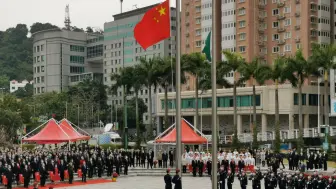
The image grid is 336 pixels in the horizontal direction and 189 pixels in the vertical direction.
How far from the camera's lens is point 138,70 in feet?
203

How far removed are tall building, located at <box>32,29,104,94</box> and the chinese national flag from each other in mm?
111814

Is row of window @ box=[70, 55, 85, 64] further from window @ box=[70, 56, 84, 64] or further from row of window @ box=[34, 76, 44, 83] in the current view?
row of window @ box=[34, 76, 44, 83]

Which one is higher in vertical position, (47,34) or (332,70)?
(47,34)

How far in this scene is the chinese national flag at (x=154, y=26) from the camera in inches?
817

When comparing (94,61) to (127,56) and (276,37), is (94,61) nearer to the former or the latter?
(127,56)

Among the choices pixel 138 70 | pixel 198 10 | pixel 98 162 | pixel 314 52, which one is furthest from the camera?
pixel 198 10

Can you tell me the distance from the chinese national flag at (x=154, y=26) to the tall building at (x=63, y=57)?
367 ft

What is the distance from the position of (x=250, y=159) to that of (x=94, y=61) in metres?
104

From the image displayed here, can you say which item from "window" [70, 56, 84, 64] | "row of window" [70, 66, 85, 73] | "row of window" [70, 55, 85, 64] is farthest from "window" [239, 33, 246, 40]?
"row of window" [70, 66, 85, 73]

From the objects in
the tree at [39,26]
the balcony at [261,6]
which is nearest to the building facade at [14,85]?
the tree at [39,26]

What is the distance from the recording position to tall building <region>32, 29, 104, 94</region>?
13512 centimetres

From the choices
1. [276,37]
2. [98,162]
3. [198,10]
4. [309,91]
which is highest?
[198,10]

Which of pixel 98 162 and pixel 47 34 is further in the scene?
pixel 47 34

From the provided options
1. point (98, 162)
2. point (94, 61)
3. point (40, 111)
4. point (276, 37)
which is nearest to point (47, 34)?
point (94, 61)
